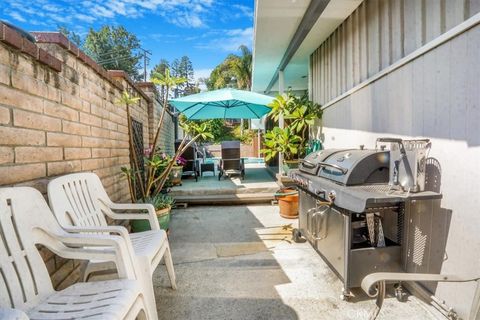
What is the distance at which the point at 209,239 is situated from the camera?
396 cm

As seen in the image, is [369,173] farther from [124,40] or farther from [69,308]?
[124,40]

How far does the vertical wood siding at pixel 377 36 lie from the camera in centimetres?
218

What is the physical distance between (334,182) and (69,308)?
7.36 feet

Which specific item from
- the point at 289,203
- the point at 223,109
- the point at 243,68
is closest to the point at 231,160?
the point at 223,109

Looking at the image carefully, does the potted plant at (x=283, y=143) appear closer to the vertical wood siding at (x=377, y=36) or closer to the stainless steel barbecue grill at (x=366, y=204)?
the vertical wood siding at (x=377, y=36)

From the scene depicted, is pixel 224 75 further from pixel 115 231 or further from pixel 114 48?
pixel 114 48

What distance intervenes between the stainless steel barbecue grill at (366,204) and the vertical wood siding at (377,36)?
0.98 metres

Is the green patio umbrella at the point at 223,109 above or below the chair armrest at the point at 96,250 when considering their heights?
above

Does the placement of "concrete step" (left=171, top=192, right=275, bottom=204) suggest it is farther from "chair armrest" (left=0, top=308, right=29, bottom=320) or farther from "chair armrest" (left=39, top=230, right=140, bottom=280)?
"chair armrest" (left=0, top=308, right=29, bottom=320)

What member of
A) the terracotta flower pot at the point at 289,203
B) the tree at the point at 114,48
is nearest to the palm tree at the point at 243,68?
the terracotta flower pot at the point at 289,203

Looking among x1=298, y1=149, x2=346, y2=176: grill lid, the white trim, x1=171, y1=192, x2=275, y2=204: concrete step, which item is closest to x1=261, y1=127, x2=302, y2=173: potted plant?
A: x1=171, y1=192, x2=275, y2=204: concrete step

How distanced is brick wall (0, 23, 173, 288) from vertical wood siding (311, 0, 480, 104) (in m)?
3.09

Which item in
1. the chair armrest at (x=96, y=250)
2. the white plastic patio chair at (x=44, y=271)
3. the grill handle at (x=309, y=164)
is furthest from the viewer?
the grill handle at (x=309, y=164)

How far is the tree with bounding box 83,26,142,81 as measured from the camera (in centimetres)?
3450
